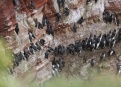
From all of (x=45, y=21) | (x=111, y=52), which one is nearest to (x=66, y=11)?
(x=45, y=21)

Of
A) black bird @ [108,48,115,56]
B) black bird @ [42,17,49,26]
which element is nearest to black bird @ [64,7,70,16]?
black bird @ [42,17,49,26]

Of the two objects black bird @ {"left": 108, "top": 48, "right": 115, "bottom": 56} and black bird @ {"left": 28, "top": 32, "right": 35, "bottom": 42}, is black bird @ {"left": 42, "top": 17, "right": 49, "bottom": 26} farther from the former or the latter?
black bird @ {"left": 108, "top": 48, "right": 115, "bottom": 56}

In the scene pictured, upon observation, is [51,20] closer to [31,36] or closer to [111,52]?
[31,36]

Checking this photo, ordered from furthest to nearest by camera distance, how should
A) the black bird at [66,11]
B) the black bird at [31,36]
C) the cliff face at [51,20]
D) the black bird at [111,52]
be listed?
the black bird at [111,52], the black bird at [66,11], the black bird at [31,36], the cliff face at [51,20]

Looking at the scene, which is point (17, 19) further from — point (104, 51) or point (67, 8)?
point (104, 51)

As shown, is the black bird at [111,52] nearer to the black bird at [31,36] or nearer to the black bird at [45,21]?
the black bird at [45,21]

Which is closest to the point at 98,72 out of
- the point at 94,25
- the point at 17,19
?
the point at 94,25

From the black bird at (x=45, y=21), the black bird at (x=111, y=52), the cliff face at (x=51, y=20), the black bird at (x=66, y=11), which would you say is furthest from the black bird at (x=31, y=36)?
the black bird at (x=111, y=52)

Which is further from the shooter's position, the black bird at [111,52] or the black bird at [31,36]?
the black bird at [111,52]

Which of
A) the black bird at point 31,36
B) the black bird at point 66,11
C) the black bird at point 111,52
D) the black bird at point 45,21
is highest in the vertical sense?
the black bird at point 66,11

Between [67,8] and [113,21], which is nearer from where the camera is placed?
[67,8]

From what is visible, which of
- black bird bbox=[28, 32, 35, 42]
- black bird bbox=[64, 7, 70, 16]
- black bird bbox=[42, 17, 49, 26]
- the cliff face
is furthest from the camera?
black bird bbox=[64, 7, 70, 16]
